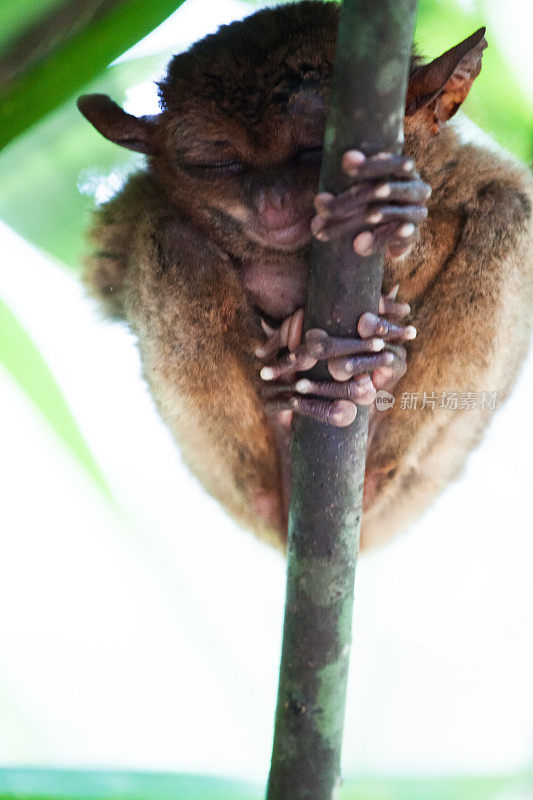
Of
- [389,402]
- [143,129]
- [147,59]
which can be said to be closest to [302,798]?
[389,402]

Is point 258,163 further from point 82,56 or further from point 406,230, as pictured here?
point 82,56

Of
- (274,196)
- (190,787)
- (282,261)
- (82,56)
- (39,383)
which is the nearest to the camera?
(274,196)

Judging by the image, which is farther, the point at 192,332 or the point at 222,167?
the point at 192,332

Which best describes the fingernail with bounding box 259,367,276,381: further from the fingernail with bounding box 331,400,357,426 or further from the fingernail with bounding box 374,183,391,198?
the fingernail with bounding box 374,183,391,198

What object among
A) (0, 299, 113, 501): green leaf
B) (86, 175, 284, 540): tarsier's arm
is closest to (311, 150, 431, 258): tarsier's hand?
(86, 175, 284, 540): tarsier's arm

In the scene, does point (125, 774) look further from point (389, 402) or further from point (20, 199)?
point (20, 199)

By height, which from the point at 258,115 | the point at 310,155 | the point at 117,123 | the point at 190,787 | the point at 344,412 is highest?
the point at 117,123

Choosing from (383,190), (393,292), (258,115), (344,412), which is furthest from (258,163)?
(344,412)
